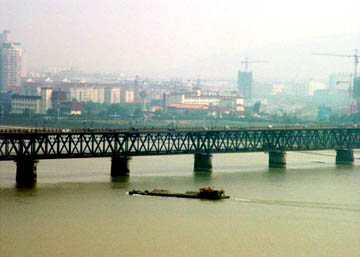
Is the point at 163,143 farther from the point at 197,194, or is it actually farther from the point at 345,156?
the point at 345,156

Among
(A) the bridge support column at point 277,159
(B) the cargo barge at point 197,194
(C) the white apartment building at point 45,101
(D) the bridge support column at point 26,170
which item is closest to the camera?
(B) the cargo barge at point 197,194

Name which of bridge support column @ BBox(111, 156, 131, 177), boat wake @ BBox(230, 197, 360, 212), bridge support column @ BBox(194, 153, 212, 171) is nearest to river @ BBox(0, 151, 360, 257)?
boat wake @ BBox(230, 197, 360, 212)

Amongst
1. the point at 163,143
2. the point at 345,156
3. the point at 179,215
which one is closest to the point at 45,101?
the point at 345,156

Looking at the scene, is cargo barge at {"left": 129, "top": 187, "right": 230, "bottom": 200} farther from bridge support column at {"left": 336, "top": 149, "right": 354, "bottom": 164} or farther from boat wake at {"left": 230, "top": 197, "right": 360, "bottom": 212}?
bridge support column at {"left": 336, "top": 149, "right": 354, "bottom": 164}

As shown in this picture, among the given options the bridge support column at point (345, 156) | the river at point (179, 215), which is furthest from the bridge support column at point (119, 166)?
the bridge support column at point (345, 156)

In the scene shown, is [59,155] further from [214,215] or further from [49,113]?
[49,113]

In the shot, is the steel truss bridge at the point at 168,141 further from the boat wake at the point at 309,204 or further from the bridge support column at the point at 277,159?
the boat wake at the point at 309,204
